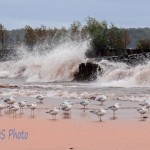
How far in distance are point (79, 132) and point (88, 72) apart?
27.1m

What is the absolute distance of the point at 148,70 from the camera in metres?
31.9

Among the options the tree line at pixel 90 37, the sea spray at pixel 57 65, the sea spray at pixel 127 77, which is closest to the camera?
the sea spray at pixel 127 77

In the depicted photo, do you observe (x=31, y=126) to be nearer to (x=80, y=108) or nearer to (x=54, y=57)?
(x=80, y=108)

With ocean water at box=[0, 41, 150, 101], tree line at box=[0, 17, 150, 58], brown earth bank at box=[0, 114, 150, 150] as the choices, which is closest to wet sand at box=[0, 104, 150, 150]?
brown earth bank at box=[0, 114, 150, 150]

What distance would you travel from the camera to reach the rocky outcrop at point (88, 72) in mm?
36625

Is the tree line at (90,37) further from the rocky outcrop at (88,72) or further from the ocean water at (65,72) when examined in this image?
the rocky outcrop at (88,72)

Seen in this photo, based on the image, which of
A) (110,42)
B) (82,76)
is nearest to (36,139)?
(82,76)

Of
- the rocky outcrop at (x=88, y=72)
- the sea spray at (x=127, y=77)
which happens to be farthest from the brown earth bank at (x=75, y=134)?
the rocky outcrop at (x=88, y=72)

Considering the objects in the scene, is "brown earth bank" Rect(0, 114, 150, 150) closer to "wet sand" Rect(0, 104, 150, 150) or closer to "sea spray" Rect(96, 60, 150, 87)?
"wet sand" Rect(0, 104, 150, 150)

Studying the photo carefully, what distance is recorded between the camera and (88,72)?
37.1m

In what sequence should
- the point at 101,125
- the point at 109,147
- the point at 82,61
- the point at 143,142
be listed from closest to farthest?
1. the point at 109,147
2. the point at 143,142
3. the point at 101,125
4. the point at 82,61

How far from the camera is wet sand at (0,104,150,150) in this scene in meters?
8.47

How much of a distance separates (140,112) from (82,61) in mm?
27128

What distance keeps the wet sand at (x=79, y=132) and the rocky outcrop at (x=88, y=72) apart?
898 inches
